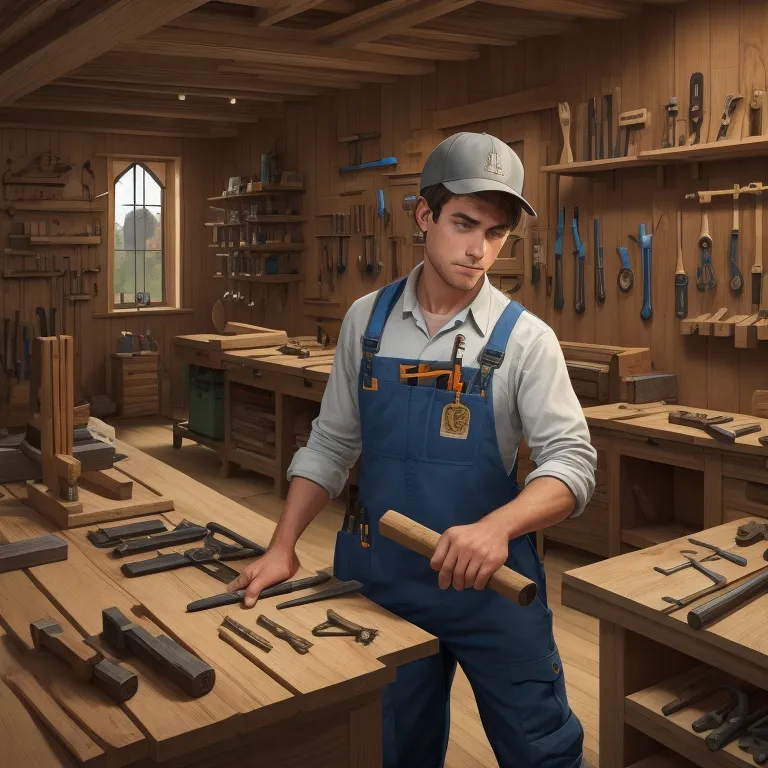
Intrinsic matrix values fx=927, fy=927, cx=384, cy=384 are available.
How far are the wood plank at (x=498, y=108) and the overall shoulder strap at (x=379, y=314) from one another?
386 cm

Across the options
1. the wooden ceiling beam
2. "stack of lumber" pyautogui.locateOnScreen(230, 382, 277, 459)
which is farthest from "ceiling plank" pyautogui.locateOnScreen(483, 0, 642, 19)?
the wooden ceiling beam

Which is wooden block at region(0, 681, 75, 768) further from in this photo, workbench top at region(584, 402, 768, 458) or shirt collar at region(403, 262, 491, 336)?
workbench top at region(584, 402, 768, 458)

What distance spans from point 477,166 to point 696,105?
3282 millimetres

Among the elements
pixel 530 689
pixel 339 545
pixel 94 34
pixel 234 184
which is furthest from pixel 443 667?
pixel 234 184

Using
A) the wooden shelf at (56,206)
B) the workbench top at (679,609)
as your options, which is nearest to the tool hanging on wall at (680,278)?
the workbench top at (679,609)

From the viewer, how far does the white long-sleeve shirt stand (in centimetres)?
187

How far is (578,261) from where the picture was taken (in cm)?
552

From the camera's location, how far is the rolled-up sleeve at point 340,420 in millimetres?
2139

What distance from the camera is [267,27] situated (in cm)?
545

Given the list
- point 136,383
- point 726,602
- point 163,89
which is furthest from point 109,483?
point 136,383

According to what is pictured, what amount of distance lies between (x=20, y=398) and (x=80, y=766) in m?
8.07

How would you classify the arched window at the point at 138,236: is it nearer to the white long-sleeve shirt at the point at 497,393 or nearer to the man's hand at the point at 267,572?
the white long-sleeve shirt at the point at 497,393

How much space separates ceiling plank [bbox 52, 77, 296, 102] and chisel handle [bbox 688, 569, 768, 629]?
6127 mm

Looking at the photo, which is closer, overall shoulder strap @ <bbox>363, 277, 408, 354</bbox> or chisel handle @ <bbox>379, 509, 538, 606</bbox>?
chisel handle @ <bbox>379, 509, 538, 606</bbox>
